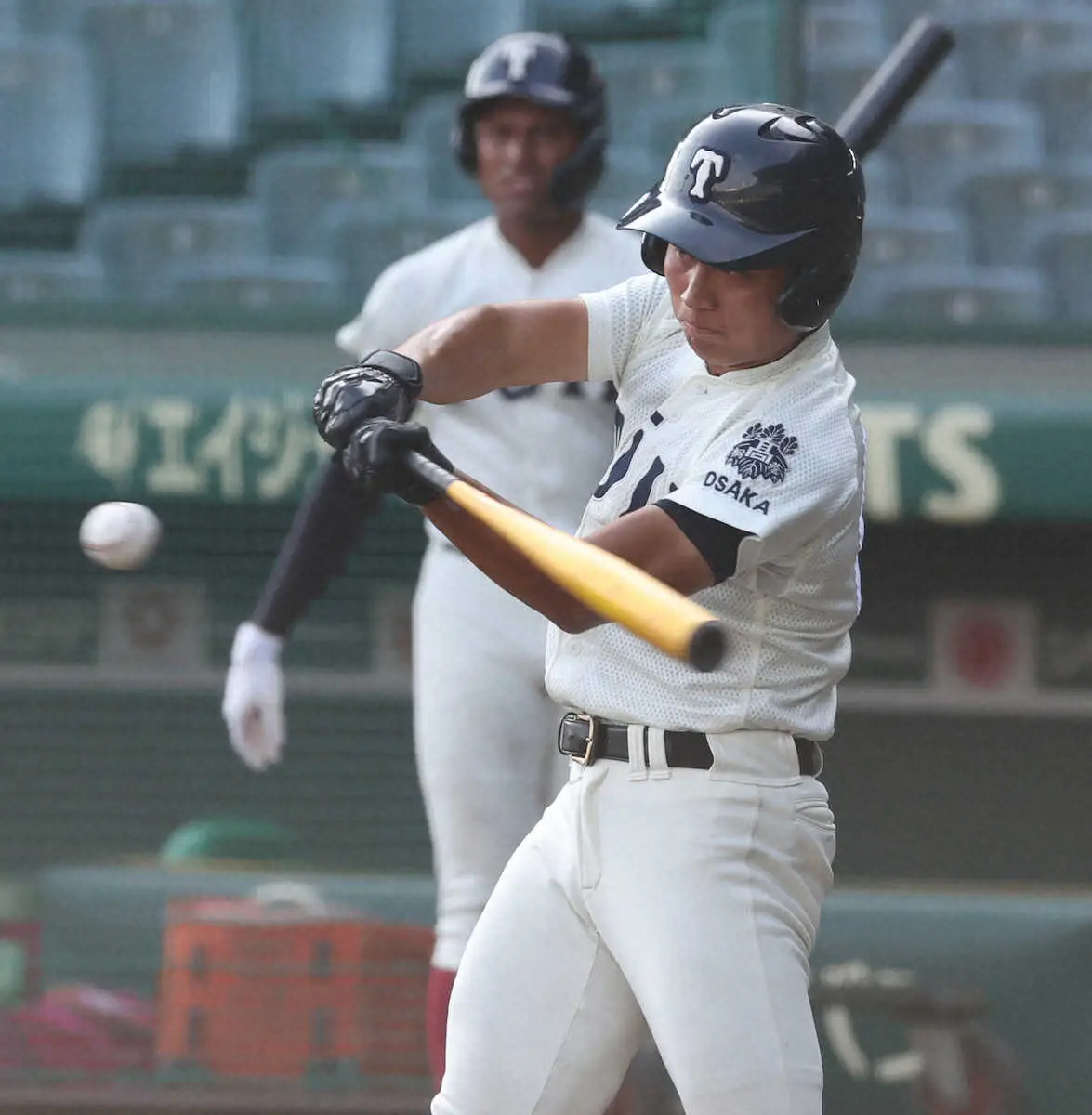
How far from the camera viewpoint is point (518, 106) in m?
3.54

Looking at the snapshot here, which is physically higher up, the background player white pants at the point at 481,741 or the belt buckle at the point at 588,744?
the belt buckle at the point at 588,744

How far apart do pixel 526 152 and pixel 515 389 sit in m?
0.38

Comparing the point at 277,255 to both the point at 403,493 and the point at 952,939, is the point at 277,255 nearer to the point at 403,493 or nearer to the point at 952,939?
the point at 952,939

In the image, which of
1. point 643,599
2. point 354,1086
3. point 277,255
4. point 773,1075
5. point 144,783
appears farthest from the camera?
point 277,255

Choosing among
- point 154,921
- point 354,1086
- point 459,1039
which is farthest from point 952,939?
point 459,1039

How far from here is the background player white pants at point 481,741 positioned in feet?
11.2

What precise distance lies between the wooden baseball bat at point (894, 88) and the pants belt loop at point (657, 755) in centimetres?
161

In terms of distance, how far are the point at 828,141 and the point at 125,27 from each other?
3544mm

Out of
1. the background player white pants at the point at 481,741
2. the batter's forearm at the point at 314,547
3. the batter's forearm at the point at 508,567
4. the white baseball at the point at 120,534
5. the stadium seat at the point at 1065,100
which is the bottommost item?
the background player white pants at the point at 481,741

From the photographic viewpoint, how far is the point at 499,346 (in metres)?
2.54

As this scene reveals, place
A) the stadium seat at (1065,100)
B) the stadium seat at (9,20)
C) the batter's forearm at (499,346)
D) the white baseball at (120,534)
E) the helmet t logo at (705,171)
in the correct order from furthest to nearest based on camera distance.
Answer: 1. the stadium seat at (9,20)
2. the stadium seat at (1065,100)
3. the white baseball at (120,534)
4. the batter's forearm at (499,346)
5. the helmet t logo at (705,171)

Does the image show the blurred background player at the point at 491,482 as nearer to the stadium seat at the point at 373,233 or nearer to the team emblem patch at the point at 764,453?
the team emblem patch at the point at 764,453

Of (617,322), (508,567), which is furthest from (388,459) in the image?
(617,322)

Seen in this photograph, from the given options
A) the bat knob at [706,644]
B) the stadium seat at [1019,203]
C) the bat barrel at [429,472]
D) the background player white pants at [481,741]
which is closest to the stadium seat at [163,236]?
the stadium seat at [1019,203]
